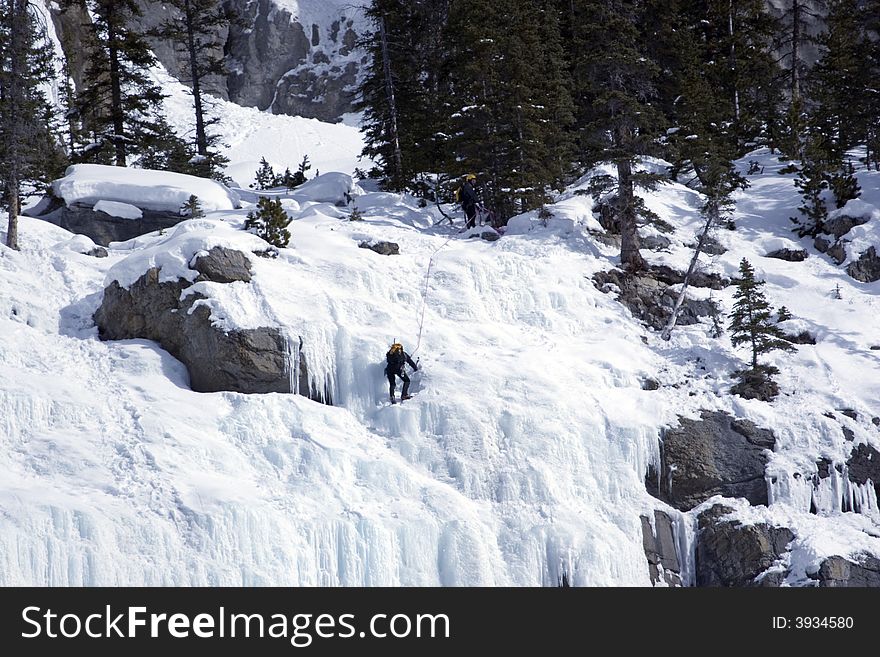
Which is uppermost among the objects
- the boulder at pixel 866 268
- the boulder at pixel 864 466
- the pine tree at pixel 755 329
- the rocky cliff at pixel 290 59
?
the rocky cliff at pixel 290 59

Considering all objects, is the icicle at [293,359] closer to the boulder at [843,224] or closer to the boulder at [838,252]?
the boulder at [838,252]

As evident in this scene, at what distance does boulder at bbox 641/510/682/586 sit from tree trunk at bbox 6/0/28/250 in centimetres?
1412

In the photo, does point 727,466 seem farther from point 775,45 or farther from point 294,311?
point 775,45

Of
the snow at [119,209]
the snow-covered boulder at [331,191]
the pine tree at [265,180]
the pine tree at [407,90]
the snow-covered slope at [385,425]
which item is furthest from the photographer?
the pine tree at [265,180]

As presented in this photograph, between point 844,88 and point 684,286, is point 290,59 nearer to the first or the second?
point 844,88

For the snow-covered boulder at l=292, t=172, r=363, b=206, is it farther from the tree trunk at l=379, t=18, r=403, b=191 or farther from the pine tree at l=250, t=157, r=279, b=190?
the pine tree at l=250, t=157, r=279, b=190

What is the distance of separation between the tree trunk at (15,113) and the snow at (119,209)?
201cm

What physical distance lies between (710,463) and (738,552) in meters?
1.73

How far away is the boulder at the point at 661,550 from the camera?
14047mm

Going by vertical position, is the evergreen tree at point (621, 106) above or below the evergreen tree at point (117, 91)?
below

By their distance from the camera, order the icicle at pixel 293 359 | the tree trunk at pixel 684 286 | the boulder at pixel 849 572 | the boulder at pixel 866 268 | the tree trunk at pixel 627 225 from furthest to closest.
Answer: the boulder at pixel 866 268
the tree trunk at pixel 627 225
the tree trunk at pixel 684 286
the icicle at pixel 293 359
the boulder at pixel 849 572

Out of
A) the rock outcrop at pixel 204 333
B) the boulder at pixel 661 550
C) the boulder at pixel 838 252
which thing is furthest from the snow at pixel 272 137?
the boulder at pixel 661 550

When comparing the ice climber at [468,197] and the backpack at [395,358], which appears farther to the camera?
the ice climber at [468,197]

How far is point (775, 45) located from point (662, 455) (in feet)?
73.2
